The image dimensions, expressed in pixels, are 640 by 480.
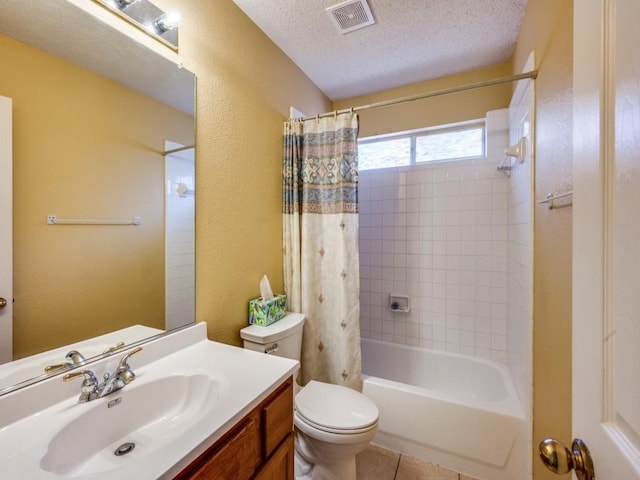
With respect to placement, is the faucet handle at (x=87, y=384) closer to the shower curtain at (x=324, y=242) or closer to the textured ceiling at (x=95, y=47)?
the textured ceiling at (x=95, y=47)

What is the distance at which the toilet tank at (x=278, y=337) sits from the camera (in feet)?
4.76

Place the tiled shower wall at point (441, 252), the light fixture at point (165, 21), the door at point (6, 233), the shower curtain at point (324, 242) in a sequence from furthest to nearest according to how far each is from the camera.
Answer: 1. the tiled shower wall at point (441, 252)
2. the shower curtain at point (324, 242)
3. the light fixture at point (165, 21)
4. the door at point (6, 233)

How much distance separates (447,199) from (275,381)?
1958 millimetres

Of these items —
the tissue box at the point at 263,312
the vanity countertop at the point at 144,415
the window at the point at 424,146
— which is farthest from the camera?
the window at the point at 424,146

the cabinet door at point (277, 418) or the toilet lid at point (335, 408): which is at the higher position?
the cabinet door at point (277, 418)

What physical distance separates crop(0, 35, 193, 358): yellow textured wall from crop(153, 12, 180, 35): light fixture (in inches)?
12.0

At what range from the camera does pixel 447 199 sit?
2.27m

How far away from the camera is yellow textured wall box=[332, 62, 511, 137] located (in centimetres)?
212

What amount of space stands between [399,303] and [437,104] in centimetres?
169

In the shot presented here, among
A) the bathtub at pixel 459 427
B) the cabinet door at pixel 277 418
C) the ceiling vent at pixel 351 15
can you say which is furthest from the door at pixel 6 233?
the bathtub at pixel 459 427

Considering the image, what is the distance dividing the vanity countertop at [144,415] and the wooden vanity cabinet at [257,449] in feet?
0.11

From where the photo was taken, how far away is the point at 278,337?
151 centimetres

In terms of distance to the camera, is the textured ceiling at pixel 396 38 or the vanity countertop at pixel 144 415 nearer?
the vanity countertop at pixel 144 415

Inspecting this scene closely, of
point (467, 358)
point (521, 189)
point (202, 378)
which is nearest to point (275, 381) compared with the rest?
point (202, 378)
